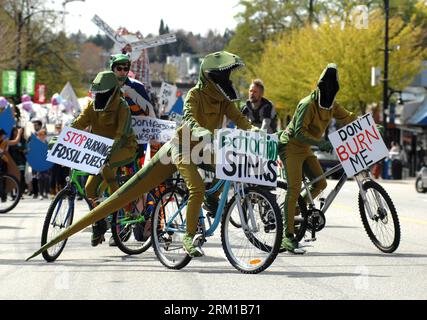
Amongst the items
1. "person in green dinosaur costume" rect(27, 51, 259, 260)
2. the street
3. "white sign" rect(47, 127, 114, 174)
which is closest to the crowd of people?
"person in green dinosaur costume" rect(27, 51, 259, 260)

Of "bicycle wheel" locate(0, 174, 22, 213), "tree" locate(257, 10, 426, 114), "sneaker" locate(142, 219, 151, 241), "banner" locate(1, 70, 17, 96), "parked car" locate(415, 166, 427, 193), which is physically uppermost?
"tree" locate(257, 10, 426, 114)

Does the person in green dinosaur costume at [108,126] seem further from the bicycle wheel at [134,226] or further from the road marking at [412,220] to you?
the road marking at [412,220]

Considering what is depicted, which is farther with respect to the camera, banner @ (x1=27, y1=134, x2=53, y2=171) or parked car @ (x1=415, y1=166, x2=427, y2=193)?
parked car @ (x1=415, y1=166, x2=427, y2=193)

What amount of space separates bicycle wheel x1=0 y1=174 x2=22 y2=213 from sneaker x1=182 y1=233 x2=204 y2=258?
8.70m

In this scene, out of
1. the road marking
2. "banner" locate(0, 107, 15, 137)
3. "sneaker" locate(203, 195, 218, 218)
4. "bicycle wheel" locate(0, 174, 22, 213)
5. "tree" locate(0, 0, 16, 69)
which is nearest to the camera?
"sneaker" locate(203, 195, 218, 218)

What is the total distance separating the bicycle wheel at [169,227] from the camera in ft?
29.6

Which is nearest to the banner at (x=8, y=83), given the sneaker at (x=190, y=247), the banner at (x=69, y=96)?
the banner at (x=69, y=96)

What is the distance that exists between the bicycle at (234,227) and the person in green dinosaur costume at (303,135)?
1150 mm

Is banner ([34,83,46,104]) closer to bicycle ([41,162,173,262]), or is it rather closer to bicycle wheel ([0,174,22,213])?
bicycle wheel ([0,174,22,213])

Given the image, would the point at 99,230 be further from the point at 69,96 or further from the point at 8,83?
the point at 8,83

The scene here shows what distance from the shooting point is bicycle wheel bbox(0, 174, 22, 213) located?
16866mm

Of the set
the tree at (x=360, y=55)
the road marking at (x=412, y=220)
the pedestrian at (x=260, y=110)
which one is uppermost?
the tree at (x=360, y=55)
